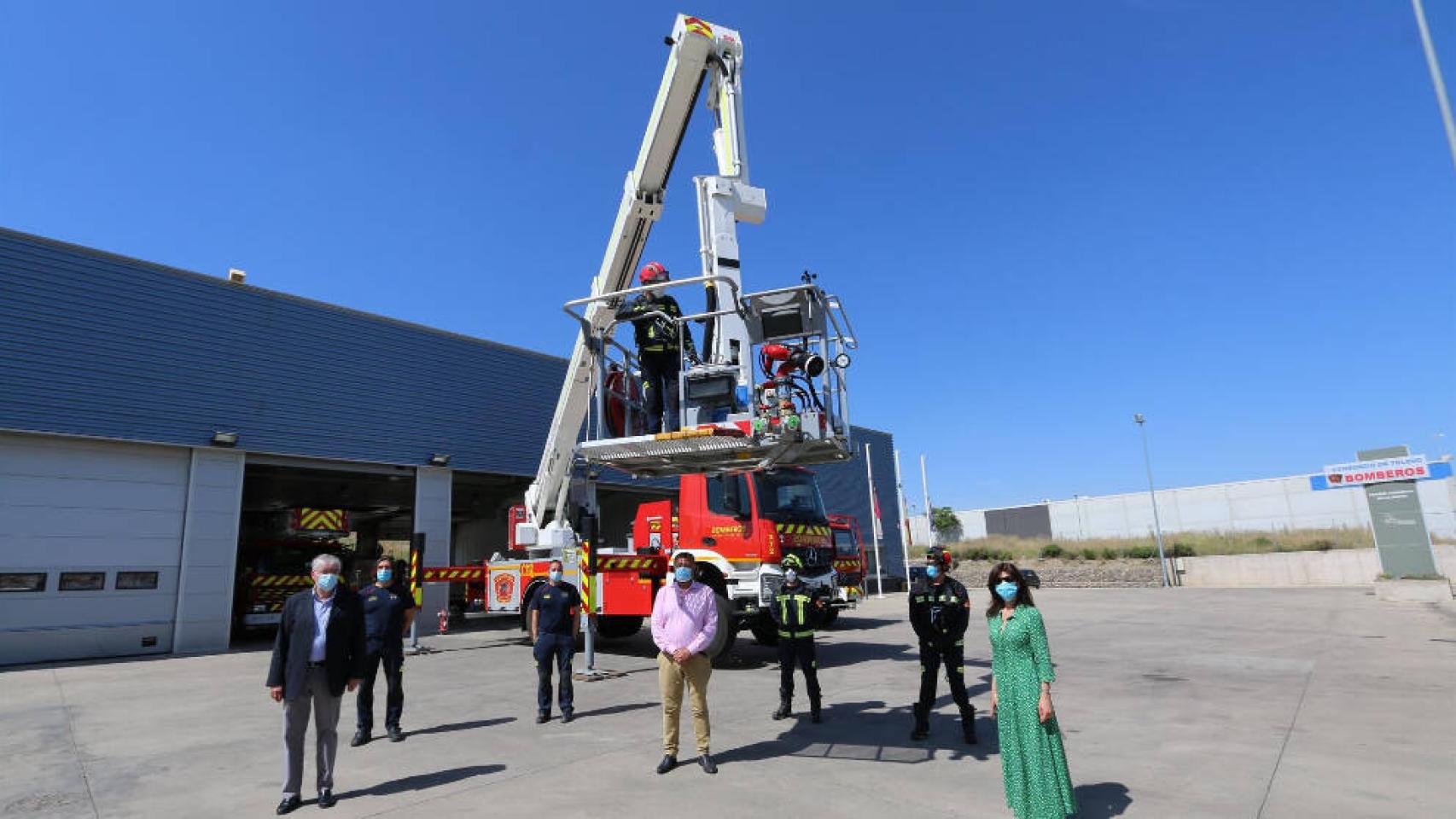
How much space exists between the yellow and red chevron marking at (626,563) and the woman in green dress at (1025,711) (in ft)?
24.9

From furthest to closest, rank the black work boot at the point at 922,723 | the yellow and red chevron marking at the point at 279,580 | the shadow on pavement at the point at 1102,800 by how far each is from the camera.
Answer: the yellow and red chevron marking at the point at 279,580 → the black work boot at the point at 922,723 → the shadow on pavement at the point at 1102,800

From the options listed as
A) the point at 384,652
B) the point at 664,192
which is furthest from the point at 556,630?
the point at 664,192

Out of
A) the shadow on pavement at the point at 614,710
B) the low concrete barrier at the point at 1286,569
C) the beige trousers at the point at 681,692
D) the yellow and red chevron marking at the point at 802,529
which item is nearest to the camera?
the beige trousers at the point at 681,692

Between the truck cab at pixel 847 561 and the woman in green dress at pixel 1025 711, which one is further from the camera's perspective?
the truck cab at pixel 847 561

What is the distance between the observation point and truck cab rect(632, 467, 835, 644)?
11.0 m

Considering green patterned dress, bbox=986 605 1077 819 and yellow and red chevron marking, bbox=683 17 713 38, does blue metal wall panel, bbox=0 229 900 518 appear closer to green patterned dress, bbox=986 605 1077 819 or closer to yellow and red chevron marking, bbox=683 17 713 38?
yellow and red chevron marking, bbox=683 17 713 38

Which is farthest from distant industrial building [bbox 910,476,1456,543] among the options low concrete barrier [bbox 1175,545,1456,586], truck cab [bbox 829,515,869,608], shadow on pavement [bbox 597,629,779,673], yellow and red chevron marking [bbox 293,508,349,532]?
yellow and red chevron marking [bbox 293,508,349,532]

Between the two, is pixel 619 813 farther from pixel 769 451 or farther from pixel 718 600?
pixel 769 451

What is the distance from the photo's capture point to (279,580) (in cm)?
1739

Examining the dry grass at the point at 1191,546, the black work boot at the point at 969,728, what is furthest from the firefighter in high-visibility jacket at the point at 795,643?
the dry grass at the point at 1191,546

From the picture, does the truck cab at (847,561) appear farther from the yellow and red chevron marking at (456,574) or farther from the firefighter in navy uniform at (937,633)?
the yellow and red chevron marking at (456,574)

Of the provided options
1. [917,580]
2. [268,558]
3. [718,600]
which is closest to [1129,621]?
[917,580]

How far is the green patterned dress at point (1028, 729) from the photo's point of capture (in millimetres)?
4203

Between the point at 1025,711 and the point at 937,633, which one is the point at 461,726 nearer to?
the point at 937,633
